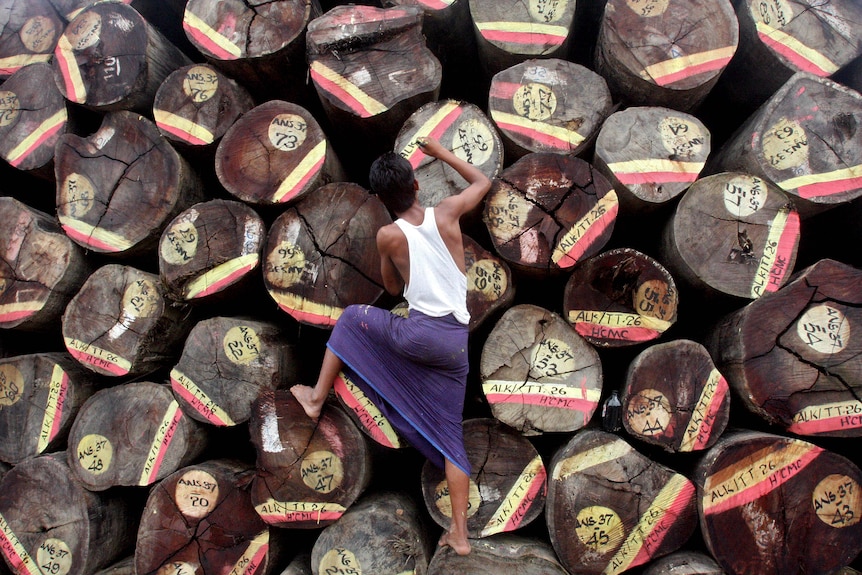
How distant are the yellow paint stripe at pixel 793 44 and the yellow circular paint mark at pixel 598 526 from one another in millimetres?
2443

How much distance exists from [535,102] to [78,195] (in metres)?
2.56

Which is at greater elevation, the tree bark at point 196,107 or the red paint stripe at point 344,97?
the red paint stripe at point 344,97

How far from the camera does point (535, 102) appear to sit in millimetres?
2662

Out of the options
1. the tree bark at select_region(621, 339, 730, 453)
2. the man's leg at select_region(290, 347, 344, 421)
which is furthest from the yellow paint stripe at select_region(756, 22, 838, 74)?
the man's leg at select_region(290, 347, 344, 421)

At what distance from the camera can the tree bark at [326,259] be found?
2611 mm

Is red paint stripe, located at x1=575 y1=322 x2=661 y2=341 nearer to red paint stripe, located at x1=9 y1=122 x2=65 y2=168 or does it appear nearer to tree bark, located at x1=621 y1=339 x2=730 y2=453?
tree bark, located at x1=621 y1=339 x2=730 y2=453

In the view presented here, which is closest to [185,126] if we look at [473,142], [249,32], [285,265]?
[249,32]

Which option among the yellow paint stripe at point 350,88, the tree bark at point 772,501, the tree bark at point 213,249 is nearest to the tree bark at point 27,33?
the tree bark at point 213,249

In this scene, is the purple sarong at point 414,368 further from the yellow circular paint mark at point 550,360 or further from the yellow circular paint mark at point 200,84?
the yellow circular paint mark at point 200,84

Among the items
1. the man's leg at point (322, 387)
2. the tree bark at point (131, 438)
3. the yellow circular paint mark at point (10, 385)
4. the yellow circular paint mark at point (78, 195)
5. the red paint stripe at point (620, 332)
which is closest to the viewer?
the red paint stripe at point (620, 332)

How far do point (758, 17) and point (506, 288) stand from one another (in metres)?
1.91

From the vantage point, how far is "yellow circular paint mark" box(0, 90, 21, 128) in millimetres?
3348

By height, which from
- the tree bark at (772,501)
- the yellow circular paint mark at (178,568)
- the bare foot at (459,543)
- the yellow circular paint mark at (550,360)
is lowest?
the yellow circular paint mark at (178,568)

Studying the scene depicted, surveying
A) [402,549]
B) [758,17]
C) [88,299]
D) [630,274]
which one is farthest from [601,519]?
[88,299]
